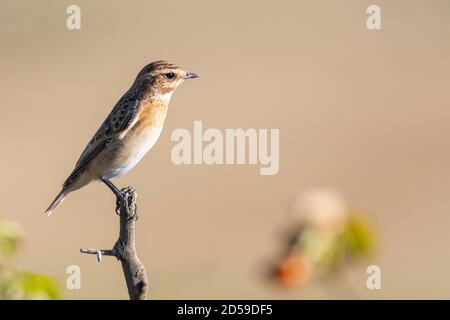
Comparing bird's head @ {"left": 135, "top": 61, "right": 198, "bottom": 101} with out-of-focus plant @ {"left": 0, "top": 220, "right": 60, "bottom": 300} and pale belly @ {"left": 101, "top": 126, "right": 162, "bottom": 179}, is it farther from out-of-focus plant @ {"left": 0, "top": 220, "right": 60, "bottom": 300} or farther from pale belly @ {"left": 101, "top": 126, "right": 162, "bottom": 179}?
out-of-focus plant @ {"left": 0, "top": 220, "right": 60, "bottom": 300}

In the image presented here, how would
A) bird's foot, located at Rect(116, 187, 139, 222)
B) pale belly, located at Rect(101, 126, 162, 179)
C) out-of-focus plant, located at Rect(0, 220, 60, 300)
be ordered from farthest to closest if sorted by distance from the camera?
pale belly, located at Rect(101, 126, 162, 179), bird's foot, located at Rect(116, 187, 139, 222), out-of-focus plant, located at Rect(0, 220, 60, 300)

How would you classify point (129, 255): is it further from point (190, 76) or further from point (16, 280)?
point (190, 76)

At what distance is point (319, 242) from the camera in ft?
16.1

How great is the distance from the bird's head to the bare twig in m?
2.07

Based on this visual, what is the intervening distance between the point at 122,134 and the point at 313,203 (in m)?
3.41

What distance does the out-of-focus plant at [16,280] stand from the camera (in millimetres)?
4617

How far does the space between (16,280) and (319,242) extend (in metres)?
1.48

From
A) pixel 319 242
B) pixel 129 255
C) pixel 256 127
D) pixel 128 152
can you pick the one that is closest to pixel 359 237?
pixel 319 242

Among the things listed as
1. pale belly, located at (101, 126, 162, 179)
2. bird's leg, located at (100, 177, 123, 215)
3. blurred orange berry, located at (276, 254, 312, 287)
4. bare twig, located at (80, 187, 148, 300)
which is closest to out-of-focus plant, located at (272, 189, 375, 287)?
blurred orange berry, located at (276, 254, 312, 287)

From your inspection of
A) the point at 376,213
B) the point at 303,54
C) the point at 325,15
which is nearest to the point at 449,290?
the point at 376,213

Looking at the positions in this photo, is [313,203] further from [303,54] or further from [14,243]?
[303,54]

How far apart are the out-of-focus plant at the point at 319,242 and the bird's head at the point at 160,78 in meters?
3.55

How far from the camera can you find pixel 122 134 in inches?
322

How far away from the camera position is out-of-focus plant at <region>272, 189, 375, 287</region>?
15.9 feet
